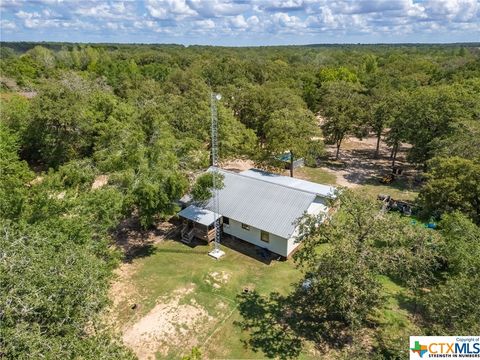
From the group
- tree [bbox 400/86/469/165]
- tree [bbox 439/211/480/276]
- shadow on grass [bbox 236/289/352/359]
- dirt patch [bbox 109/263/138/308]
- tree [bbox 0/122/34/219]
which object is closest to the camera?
tree [bbox 439/211/480/276]

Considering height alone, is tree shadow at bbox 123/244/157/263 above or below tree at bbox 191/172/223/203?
below

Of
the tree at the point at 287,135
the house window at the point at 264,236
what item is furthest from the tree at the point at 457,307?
the tree at the point at 287,135

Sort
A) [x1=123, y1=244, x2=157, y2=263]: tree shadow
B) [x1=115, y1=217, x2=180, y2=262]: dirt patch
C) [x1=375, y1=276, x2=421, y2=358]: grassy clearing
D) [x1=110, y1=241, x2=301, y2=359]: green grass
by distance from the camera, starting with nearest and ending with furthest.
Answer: [x1=375, y1=276, x2=421, y2=358]: grassy clearing < [x1=110, y1=241, x2=301, y2=359]: green grass < [x1=123, y1=244, x2=157, y2=263]: tree shadow < [x1=115, y1=217, x2=180, y2=262]: dirt patch

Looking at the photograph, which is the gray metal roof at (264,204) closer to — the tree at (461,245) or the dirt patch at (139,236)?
the dirt patch at (139,236)

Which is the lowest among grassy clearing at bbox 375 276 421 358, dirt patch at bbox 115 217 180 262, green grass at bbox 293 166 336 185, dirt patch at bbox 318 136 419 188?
dirt patch at bbox 318 136 419 188

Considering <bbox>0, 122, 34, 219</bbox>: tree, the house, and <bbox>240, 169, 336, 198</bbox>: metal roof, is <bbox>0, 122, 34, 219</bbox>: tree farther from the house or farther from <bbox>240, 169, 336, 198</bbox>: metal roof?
<bbox>240, 169, 336, 198</bbox>: metal roof

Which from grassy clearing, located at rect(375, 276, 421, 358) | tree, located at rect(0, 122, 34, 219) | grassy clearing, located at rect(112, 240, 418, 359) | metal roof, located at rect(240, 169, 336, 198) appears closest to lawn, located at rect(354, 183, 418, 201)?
metal roof, located at rect(240, 169, 336, 198)
